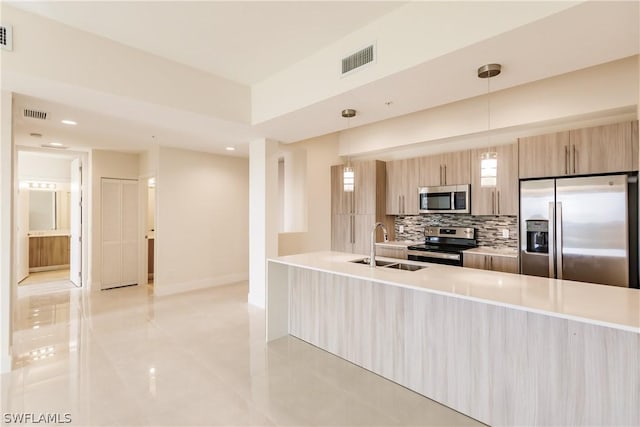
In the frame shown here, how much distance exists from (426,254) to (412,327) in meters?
2.24

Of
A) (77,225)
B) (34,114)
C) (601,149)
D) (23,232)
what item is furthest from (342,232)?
(23,232)

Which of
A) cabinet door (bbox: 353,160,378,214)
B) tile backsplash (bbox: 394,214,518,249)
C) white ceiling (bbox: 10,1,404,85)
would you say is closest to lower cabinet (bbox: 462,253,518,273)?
tile backsplash (bbox: 394,214,518,249)

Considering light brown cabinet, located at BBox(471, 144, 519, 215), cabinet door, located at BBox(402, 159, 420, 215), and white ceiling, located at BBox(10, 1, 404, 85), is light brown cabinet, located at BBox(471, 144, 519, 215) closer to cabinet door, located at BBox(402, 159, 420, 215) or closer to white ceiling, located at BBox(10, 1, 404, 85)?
cabinet door, located at BBox(402, 159, 420, 215)

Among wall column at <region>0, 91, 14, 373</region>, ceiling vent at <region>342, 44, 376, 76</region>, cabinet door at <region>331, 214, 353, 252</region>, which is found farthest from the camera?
cabinet door at <region>331, 214, 353, 252</region>

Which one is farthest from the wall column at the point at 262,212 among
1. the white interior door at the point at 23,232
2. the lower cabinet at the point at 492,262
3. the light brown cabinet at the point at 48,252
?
the light brown cabinet at the point at 48,252

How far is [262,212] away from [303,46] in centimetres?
241

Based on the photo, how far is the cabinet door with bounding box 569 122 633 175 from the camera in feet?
9.93

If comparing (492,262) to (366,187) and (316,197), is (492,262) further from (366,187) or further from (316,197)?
(316,197)

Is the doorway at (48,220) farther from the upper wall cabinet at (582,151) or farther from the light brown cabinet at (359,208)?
the upper wall cabinet at (582,151)

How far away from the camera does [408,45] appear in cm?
230

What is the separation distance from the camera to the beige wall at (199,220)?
5266 mm

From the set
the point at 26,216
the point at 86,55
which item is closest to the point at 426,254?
the point at 86,55

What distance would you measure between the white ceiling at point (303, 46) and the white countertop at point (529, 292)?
1.60 m

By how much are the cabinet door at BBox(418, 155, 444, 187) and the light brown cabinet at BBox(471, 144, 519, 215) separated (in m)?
0.48
